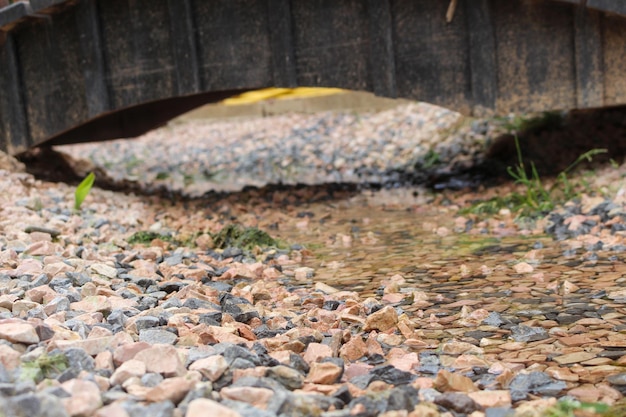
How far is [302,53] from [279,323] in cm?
412

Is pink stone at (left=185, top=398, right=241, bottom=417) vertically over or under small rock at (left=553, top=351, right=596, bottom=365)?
over

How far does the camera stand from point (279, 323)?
9.95ft

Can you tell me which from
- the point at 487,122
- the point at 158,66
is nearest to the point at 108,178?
the point at 158,66

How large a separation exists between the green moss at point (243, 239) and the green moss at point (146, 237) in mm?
346

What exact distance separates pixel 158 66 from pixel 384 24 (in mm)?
2288

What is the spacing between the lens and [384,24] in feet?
20.7

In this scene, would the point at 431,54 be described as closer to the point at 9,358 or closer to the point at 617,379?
the point at 617,379

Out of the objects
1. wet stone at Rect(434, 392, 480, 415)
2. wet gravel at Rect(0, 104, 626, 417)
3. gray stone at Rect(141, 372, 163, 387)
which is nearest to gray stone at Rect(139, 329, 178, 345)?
wet gravel at Rect(0, 104, 626, 417)

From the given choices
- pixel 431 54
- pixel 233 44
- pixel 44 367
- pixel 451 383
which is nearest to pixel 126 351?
pixel 44 367

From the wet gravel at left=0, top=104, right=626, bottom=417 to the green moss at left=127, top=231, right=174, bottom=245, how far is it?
0.03 metres

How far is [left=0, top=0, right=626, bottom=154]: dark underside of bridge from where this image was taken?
589 centimetres

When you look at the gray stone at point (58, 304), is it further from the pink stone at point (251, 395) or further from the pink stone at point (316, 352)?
the pink stone at point (251, 395)

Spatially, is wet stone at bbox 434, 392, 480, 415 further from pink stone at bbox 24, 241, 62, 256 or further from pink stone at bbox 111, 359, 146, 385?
pink stone at bbox 24, 241, 62, 256

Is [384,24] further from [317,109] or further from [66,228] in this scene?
[317,109]
